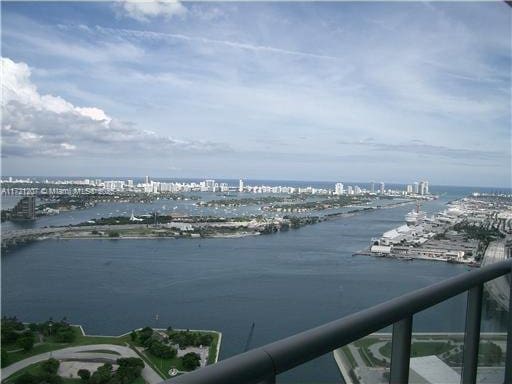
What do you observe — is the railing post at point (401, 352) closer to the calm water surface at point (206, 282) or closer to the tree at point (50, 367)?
the tree at point (50, 367)

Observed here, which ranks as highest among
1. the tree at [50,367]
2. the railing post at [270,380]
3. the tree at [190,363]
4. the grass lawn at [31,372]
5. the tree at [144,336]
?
the railing post at [270,380]

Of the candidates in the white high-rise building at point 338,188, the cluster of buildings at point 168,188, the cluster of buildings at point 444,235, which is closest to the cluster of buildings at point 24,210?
the cluster of buildings at point 168,188

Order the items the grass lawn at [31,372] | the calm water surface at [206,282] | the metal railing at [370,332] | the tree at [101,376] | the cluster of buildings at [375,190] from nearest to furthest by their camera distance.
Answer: the metal railing at [370,332] → the tree at [101,376] → the grass lawn at [31,372] → the calm water surface at [206,282] → the cluster of buildings at [375,190]

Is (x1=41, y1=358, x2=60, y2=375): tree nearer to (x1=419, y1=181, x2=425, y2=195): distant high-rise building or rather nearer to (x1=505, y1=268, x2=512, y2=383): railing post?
(x1=505, y1=268, x2=512, y2=383): railing post

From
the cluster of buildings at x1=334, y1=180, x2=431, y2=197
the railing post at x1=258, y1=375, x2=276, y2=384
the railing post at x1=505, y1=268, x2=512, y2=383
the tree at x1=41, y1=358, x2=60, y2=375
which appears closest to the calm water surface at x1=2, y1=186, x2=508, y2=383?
the tree at x1=41, y1=358, x2=60, y2=375

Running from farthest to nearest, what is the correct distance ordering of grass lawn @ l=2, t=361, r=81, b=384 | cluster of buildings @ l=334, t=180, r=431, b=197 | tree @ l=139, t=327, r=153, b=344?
cluster of buildings @ l=334, t=180, r=431, b=197
tree @ l=139, t=327, r=153, b=344
grass lawn @ l=2, t=361, r=81, b=384

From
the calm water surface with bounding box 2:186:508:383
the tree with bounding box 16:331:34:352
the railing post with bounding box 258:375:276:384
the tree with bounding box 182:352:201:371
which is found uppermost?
the railing post with bounding box 258:375:276:384
